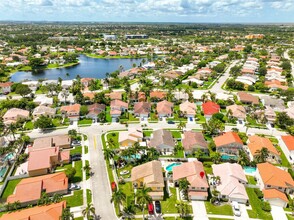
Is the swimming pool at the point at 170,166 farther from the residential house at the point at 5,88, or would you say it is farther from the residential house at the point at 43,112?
the residential house at the point at 5,88

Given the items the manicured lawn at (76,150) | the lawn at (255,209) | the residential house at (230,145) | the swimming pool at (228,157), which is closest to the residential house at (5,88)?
the manicured lawn at (76,150)

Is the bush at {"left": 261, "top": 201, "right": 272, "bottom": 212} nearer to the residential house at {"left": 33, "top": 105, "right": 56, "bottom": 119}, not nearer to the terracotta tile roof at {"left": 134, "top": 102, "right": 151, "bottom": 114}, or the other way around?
the terracotta tile roof at {"left": 134, "top": 102, "right": 151, "bottom": 114}

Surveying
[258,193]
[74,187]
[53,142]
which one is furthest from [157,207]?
[53,142]

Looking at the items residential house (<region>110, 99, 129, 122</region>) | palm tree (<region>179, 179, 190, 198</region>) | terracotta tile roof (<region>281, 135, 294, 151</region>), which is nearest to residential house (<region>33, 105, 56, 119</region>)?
residential house (<region>110, 99, 129, 122</region>)

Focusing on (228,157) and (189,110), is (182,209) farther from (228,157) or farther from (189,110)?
(189,110)

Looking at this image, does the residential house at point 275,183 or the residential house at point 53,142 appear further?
the residential house at point 53,142

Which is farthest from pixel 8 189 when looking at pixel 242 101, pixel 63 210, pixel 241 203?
pixel 242 101
